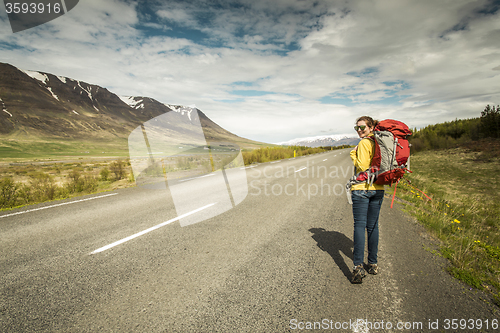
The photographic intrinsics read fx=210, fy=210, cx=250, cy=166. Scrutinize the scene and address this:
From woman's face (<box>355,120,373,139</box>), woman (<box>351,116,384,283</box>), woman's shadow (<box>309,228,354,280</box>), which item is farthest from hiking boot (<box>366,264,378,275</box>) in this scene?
woman's face (<box>355,120,373,139</box>)

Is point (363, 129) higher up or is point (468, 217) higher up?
point (363, 129)

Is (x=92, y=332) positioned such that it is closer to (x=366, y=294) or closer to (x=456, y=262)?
(x=366, y=294)

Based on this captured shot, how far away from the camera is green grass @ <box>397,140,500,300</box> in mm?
2994

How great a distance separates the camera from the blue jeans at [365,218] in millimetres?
2803

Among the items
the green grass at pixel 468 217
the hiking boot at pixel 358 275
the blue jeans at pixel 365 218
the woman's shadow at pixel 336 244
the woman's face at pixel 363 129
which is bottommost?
the green grass at pixel 468 217

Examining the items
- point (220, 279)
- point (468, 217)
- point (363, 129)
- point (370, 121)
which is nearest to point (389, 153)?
point (363, 129)

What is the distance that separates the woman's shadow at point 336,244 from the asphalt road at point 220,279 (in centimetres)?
2

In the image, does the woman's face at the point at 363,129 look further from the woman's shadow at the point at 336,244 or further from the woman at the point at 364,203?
the woman's shadow at the point at 336,244

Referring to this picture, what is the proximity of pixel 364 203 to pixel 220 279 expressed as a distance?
2171mm

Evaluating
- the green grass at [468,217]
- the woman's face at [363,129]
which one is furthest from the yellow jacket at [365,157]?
the green grass at [468,217]

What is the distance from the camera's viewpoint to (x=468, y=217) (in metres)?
6.28

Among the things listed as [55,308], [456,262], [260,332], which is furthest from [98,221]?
[456,262]

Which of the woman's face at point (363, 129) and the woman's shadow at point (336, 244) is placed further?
the woman's shadow at point (336, 244)

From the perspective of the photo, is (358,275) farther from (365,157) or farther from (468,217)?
(468,217)
